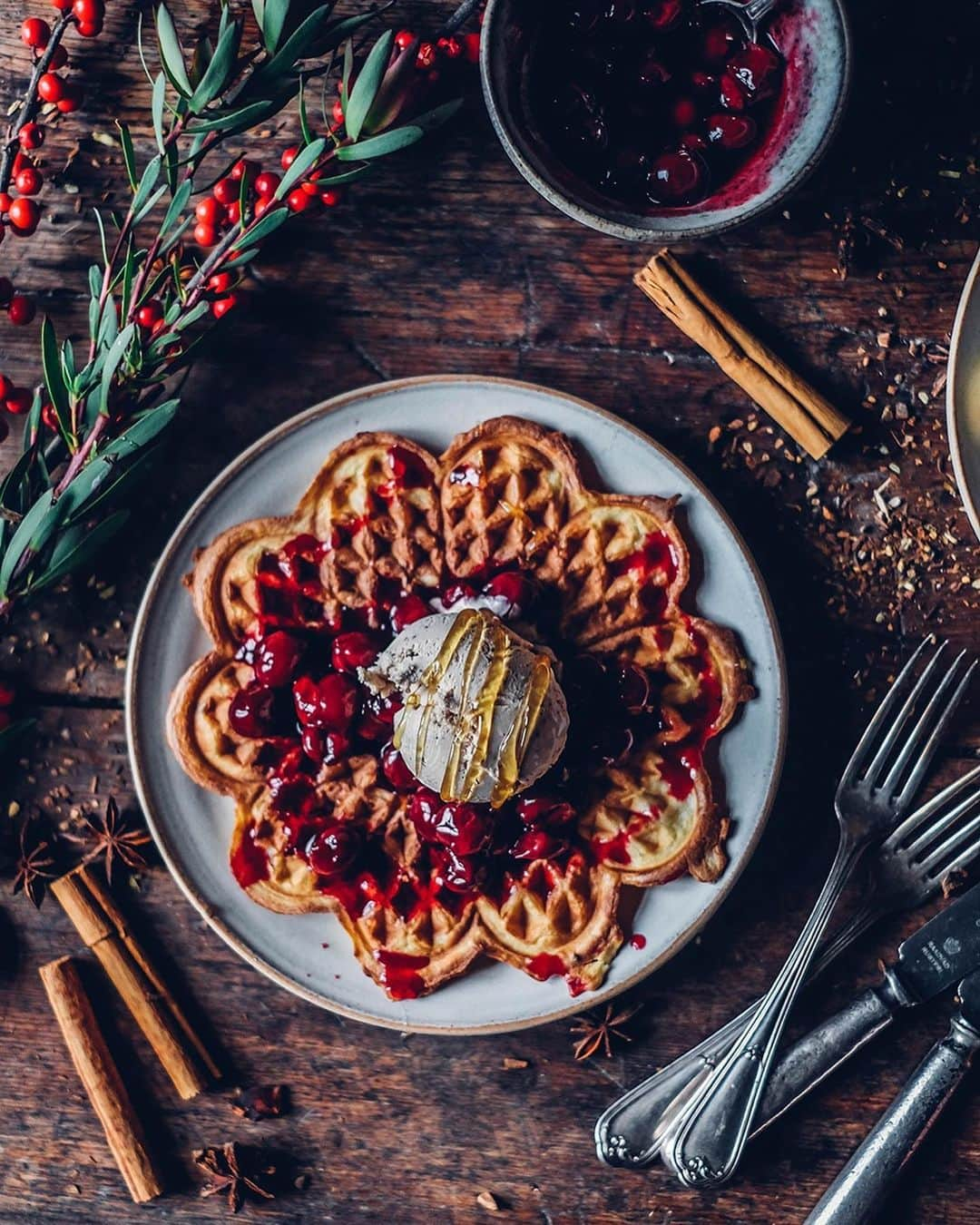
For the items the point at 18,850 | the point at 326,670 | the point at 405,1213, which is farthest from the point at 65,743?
the point at 405,1213

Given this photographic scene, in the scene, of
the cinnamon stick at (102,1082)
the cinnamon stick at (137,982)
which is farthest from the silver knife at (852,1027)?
the cinnamon stick at (102,1082)

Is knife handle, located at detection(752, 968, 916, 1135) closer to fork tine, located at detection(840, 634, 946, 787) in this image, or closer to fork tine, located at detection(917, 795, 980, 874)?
fork tine, located at detection(917, 795, 980, 874)

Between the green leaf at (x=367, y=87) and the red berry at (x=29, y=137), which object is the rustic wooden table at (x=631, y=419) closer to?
the red berry at (x=29, y=137)

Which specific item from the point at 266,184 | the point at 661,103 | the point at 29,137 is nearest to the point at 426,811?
the point at 266,184

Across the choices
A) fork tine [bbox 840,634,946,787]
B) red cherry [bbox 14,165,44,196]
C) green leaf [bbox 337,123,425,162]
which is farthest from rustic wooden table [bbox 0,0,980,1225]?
green leaf [bbox 337,123,425,162]

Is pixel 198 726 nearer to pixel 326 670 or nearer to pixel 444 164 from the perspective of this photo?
pixel 326 670

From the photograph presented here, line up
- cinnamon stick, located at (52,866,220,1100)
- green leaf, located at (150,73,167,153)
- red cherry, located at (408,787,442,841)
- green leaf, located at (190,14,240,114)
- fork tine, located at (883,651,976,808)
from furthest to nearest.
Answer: cinnamon stick, located at (52,866,220,1100) < fork tine, located at (883,651,976,808) < red cherry, located at (408,787,442,841) < green leaf, located at (150,73,167,153) < green leaf, located at (190,14,240,114)

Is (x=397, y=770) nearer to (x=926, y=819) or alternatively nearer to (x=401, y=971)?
(x=401, y=971)
